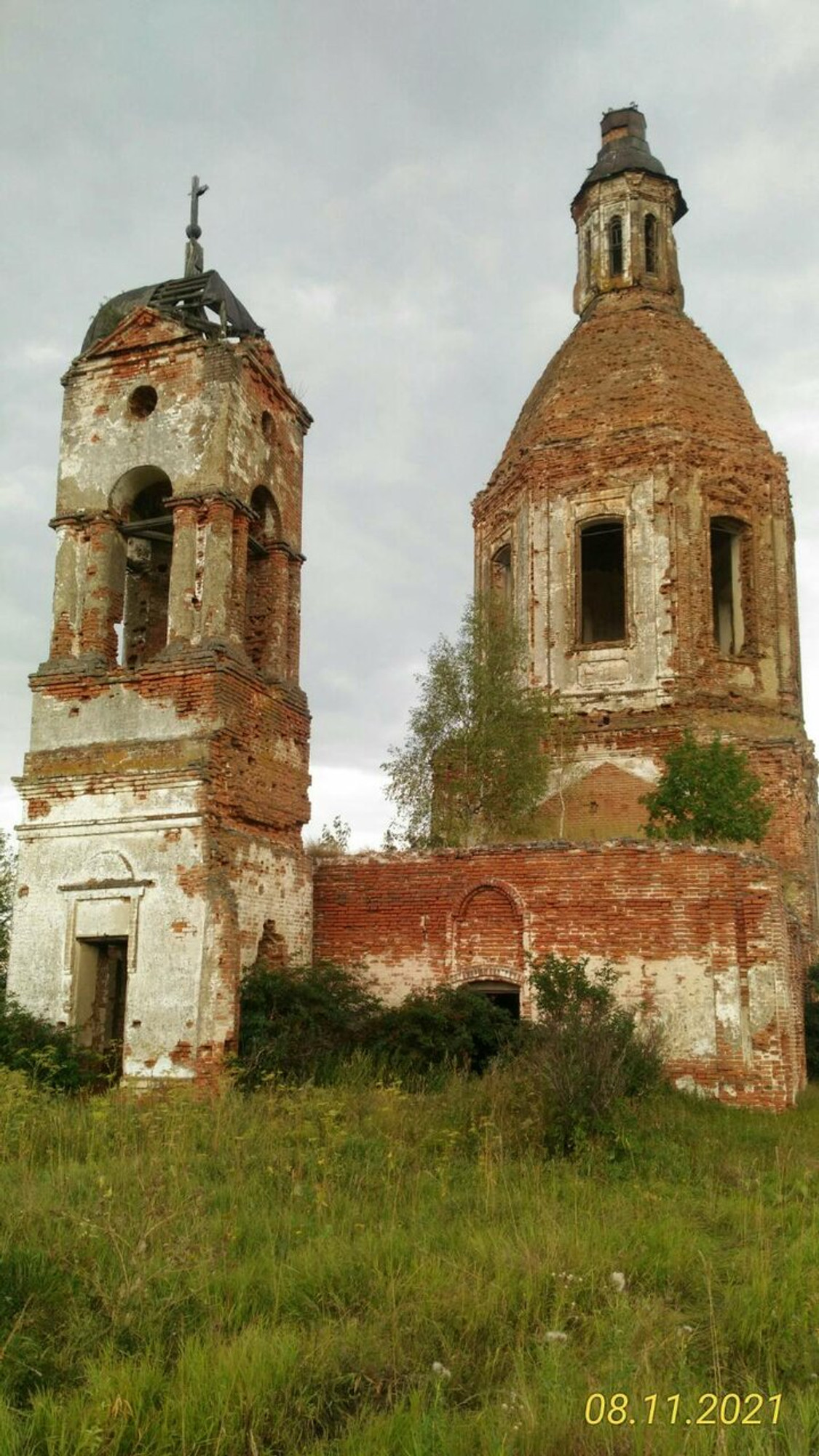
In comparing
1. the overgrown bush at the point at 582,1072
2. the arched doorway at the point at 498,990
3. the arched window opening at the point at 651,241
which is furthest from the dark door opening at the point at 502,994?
the arched window opening at the point at 651,241

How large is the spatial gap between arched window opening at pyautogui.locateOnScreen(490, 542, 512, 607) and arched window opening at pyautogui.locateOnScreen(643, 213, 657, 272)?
23.8 feet

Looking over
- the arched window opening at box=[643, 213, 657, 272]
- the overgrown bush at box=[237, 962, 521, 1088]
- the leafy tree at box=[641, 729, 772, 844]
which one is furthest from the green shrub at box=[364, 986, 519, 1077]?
the arched window opening at box=[643, 213, 657, 272]

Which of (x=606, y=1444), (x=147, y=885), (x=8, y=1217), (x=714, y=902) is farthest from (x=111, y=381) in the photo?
(x=606, y=1444)

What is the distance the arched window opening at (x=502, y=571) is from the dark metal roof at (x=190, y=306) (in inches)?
396

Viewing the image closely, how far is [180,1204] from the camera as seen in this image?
611 cm

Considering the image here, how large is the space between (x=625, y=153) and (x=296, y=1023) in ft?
72.5

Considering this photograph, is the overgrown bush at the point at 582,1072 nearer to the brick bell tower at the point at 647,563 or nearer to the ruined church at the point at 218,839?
the ruined church at the point at 218,839

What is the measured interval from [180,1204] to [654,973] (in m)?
7.35

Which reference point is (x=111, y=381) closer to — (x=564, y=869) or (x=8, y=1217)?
(x=564, y=869)

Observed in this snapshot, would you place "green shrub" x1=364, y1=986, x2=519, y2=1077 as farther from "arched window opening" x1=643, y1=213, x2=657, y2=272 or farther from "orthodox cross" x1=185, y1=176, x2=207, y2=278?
"arched window opening" x1=643, y1=213, x2=657, y2=272

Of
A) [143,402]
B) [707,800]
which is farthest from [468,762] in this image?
[143,402]

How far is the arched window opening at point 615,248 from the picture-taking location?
24922 millimetres

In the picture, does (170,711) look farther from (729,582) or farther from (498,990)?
(729,582)

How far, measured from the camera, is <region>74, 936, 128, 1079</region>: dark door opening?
1166cm
